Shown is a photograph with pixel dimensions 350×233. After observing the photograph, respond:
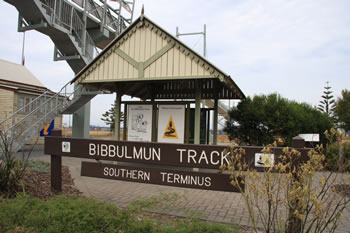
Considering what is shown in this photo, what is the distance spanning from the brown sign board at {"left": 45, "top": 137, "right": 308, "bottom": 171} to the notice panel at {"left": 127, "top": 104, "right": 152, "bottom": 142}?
4.85m

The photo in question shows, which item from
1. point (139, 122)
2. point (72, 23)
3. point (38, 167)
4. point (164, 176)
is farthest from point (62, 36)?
point (164, 176)

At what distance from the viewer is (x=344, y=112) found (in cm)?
2819

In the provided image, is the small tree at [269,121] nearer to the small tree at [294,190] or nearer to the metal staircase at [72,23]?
the small tree at [294,190]

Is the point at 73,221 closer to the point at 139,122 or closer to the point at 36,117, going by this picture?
the point at 139,122

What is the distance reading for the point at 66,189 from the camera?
6020mm

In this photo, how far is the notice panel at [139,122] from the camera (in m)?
9.99

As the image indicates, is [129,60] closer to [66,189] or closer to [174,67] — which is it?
[174,67]

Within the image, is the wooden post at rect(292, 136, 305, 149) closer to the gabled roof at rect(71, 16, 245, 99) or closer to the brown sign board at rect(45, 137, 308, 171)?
the brown sign board at rect(45, 137, 308, 171)

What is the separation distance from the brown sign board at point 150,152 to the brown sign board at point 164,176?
0.15 metres

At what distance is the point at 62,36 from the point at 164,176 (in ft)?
40.7

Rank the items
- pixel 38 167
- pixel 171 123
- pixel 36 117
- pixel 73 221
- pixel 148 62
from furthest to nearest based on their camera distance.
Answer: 1. pixel 36 117
2. pixel 171 123
3. pixel 148 62
4. pixel 38 167
5. pixel 73 221

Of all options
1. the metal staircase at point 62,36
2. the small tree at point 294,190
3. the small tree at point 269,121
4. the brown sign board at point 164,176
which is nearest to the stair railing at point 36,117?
the metal staircase at point 62,36

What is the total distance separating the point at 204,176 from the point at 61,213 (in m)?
2.20

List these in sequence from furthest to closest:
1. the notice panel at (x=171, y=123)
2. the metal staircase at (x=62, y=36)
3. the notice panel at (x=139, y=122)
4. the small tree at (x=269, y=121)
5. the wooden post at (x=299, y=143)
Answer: the metal staircase at (x=62, y=36), the small tree at (x=269, y=121), the notice panel at (x=139, y=122), the notice panel at (x=171, y=123), the wooden post at (x=299, y=143)
